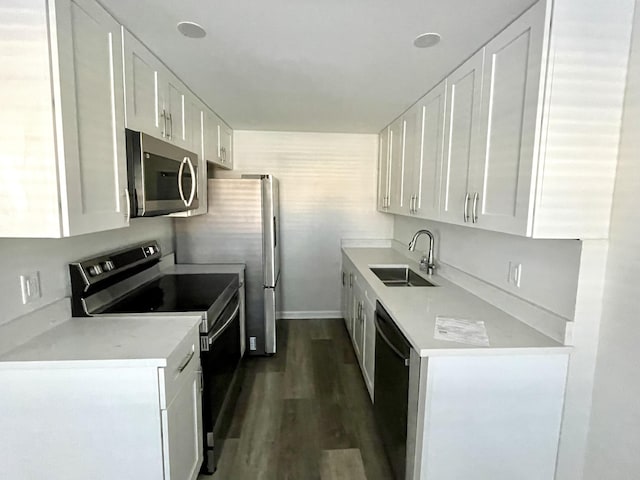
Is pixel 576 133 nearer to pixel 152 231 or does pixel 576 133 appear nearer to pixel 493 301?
pixel 493 301

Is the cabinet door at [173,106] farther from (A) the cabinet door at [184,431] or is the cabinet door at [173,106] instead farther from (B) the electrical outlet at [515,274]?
(B) the electrical outlet at [515,274]

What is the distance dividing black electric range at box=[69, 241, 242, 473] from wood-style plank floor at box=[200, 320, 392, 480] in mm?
167

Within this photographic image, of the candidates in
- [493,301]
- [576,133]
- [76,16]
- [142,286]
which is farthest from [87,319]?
[576,133]

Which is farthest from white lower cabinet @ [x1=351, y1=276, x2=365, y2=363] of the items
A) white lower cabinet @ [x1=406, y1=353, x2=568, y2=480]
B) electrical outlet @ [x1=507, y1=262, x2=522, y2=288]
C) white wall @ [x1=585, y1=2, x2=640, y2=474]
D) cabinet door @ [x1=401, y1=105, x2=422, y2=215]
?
white wall @ [x1=585, y1=2, x2=640, y2=474]

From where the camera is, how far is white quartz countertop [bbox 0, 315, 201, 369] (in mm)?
1317

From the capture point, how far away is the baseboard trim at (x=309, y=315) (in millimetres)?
4219

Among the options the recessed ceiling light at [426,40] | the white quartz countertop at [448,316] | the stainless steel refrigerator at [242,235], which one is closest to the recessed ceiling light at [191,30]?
the recessed ceiling light at [426,40]

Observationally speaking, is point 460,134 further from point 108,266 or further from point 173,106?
point 108,266

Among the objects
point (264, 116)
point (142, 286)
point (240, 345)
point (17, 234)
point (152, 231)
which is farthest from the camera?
point (264, 116)

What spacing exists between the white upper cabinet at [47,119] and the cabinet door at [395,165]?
2.31 m

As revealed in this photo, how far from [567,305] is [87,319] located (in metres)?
2.25

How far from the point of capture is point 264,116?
10.5ft

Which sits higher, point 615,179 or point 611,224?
point 615,179

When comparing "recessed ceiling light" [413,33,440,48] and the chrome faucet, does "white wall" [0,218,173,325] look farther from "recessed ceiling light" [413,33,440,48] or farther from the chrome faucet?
the chrome faucet
